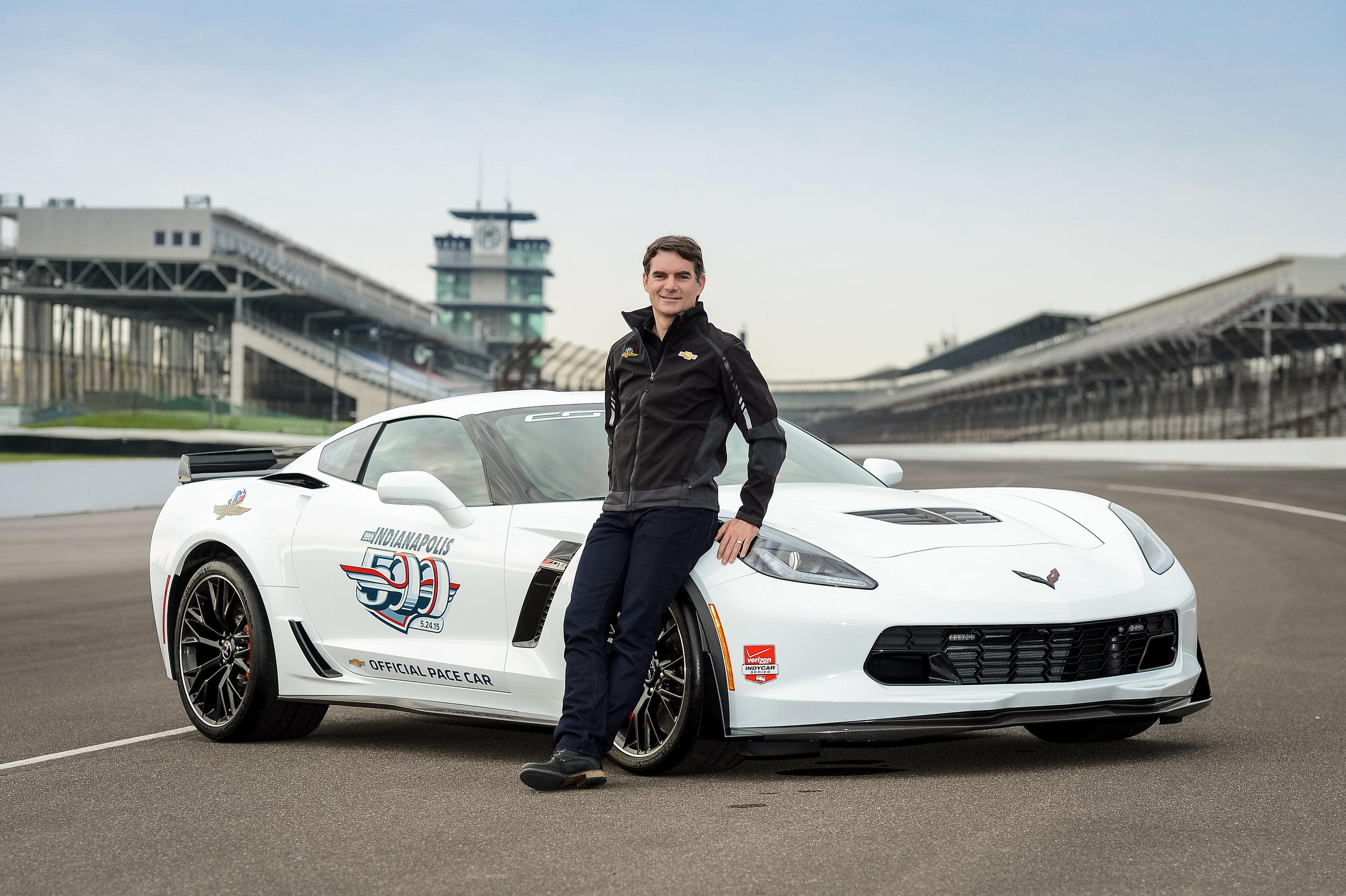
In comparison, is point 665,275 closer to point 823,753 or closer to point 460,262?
point 823,753

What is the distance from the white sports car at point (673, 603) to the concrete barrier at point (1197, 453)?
766 inches

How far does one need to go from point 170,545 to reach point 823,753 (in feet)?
10.0

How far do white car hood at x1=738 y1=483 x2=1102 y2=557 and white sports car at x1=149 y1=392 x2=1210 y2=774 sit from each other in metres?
0.01

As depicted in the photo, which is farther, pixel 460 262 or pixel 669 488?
pixel 460 262

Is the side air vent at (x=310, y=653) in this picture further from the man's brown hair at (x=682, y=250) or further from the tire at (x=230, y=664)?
the man's brown hair at (x=682, y=250)

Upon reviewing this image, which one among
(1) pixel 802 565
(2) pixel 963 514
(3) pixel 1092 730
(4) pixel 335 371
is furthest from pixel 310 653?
(4) pixel 335 371

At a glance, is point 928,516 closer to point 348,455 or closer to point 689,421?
point 689,421

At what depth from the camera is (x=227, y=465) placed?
22.0 ft

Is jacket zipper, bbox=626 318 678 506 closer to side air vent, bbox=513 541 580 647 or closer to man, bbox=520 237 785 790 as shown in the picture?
→ man, bbox=520 237 785 790

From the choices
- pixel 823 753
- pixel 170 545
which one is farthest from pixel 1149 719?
pixel 170 545

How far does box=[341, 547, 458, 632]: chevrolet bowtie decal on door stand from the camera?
5.35 metres

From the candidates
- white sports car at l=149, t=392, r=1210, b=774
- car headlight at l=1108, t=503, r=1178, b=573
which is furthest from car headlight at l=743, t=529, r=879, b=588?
car headlight at l=1108, t=503, r=1178, b=573

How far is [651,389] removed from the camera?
15.5 feet

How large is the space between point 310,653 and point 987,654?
269 cm
